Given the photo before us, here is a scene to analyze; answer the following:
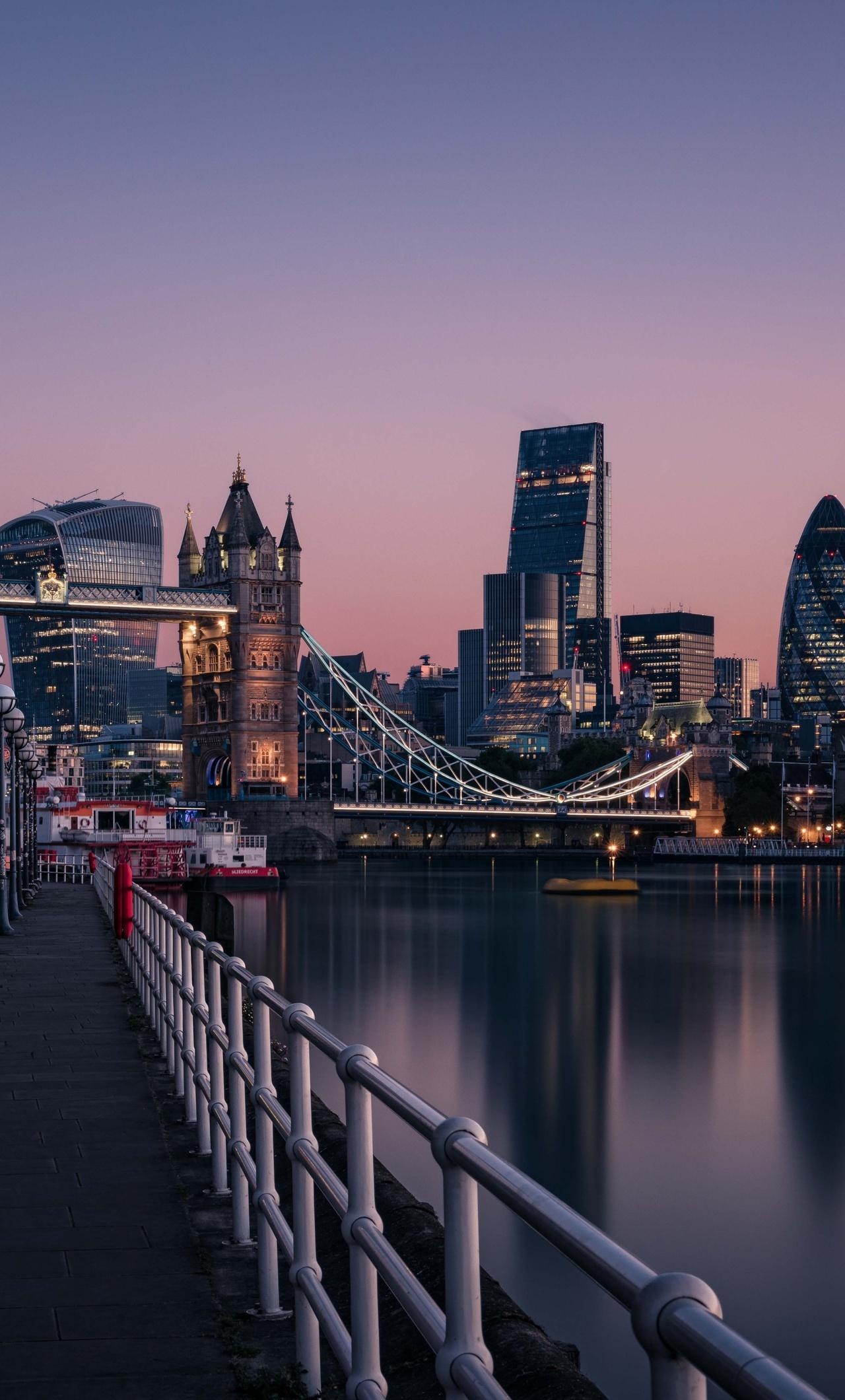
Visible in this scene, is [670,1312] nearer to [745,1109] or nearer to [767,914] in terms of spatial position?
[745,1109]

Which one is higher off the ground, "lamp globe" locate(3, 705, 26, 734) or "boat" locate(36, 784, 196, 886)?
"lamp globe" locate(3, 705, 26, 734)

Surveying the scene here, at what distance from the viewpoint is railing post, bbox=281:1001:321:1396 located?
4.90 meters

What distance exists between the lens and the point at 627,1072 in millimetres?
27969

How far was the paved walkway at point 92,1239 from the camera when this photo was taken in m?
5.14

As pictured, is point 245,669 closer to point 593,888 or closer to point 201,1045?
point 593,888

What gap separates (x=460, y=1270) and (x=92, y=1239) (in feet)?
12.8

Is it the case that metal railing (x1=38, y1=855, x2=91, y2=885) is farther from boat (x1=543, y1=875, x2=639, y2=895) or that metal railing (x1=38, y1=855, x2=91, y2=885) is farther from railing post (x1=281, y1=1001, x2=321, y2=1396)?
railing post (x1=281, y1=1001, x2=321, y2=1396)

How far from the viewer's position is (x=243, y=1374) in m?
5.04

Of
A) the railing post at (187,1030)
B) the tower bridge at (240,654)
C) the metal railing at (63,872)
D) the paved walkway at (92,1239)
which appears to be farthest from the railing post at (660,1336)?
the tower bridge at (240,654)

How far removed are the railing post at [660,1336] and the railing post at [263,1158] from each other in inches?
151

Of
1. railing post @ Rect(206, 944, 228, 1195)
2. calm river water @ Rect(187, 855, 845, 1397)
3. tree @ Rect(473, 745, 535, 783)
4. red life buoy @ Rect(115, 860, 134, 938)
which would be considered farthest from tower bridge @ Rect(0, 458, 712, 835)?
railing post @ Rect(206, 944, 228, 1195)

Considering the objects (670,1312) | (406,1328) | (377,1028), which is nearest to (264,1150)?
(406,1328)

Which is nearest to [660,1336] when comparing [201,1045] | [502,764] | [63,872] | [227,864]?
[201,1045]

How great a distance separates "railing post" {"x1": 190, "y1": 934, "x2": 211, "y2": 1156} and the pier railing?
2 centimetres
